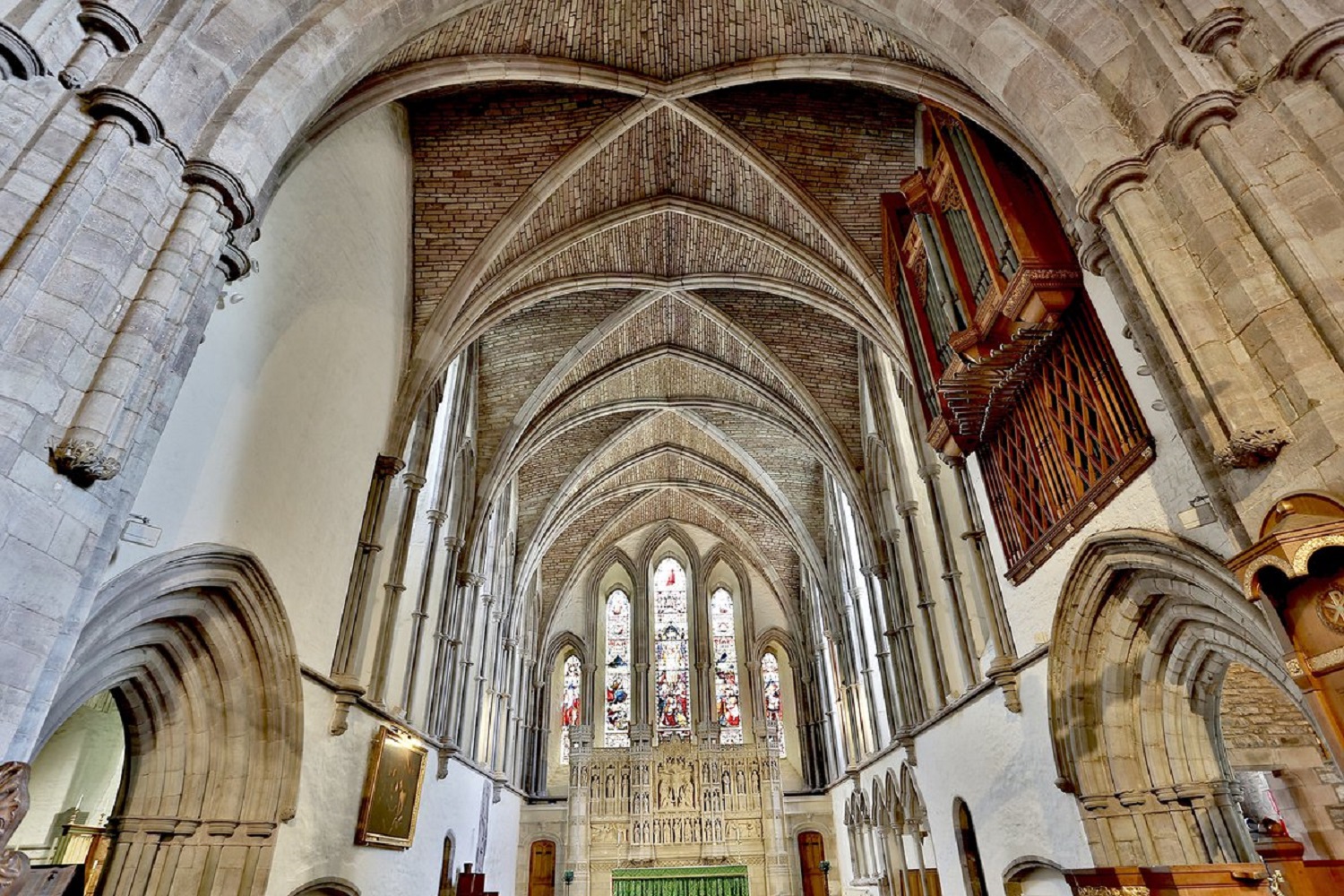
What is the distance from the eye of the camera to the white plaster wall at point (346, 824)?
6.68m

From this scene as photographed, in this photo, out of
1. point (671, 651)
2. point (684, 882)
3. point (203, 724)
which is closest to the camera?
point (203, 724)

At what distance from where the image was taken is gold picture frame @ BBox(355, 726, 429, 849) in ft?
26.8

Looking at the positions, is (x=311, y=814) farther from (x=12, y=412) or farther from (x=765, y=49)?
(x=765, y=49)

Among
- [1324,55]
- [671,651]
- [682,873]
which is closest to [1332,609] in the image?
[1324,55]

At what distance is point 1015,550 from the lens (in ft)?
25.6

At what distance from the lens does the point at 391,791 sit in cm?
877

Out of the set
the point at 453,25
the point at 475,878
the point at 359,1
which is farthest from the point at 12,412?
the point at 475,878

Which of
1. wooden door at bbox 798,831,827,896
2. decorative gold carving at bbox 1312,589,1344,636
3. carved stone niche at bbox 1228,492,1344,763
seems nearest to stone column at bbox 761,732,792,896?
wooden door at bbox 798,831,827,896

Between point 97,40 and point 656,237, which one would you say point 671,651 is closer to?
point 656,237

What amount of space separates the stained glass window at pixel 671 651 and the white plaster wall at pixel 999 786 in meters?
9.23

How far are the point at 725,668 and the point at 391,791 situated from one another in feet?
42.4

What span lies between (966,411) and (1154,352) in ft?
11.9

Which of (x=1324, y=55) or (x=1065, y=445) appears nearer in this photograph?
(x=1324, y=55)

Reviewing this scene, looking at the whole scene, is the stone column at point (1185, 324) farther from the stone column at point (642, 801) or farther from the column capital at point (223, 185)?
the stone column at point (642, 801)
